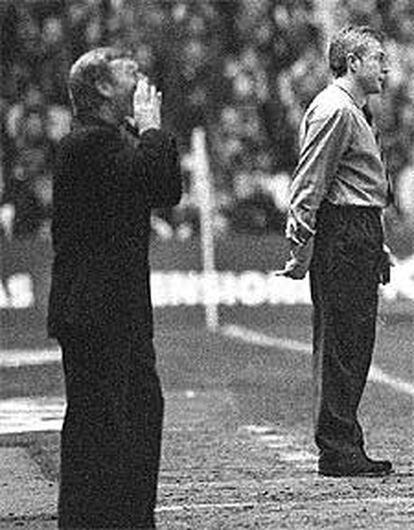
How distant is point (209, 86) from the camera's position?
107 ft

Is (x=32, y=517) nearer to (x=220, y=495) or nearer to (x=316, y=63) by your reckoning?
(x=220, y=495)

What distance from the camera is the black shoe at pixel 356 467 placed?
9.91 m

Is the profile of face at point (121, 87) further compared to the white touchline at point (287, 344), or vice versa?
the white touchline at point (287, 344)

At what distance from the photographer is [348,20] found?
1342 inches

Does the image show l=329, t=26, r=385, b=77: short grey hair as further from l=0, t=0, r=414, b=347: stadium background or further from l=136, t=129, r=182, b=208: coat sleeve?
l=0, t=0, r=414, b=347: stadium background

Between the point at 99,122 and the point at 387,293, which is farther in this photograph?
the point at 387,293

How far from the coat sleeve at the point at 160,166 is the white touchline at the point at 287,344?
7.68m

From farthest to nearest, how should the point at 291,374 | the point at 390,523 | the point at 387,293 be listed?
the point at 387,293
the point at 291,374
the point at 390,523

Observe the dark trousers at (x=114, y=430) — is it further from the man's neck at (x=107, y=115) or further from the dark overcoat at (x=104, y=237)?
the man's neck at (x=107, y=115)

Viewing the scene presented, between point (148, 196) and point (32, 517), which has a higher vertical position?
point (148, 196)

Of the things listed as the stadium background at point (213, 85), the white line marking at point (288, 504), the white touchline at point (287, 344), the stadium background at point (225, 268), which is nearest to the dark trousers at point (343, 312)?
the stadium background at point (225, 268)

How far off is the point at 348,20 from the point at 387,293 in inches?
458

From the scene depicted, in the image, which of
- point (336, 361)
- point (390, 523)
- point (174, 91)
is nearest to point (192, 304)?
point (174, 91)

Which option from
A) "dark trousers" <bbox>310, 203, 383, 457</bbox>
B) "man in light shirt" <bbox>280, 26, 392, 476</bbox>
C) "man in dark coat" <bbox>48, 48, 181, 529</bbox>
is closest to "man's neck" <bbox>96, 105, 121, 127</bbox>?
"man in dark coat" <bbox>48, 48, 181, 529</bbox>
